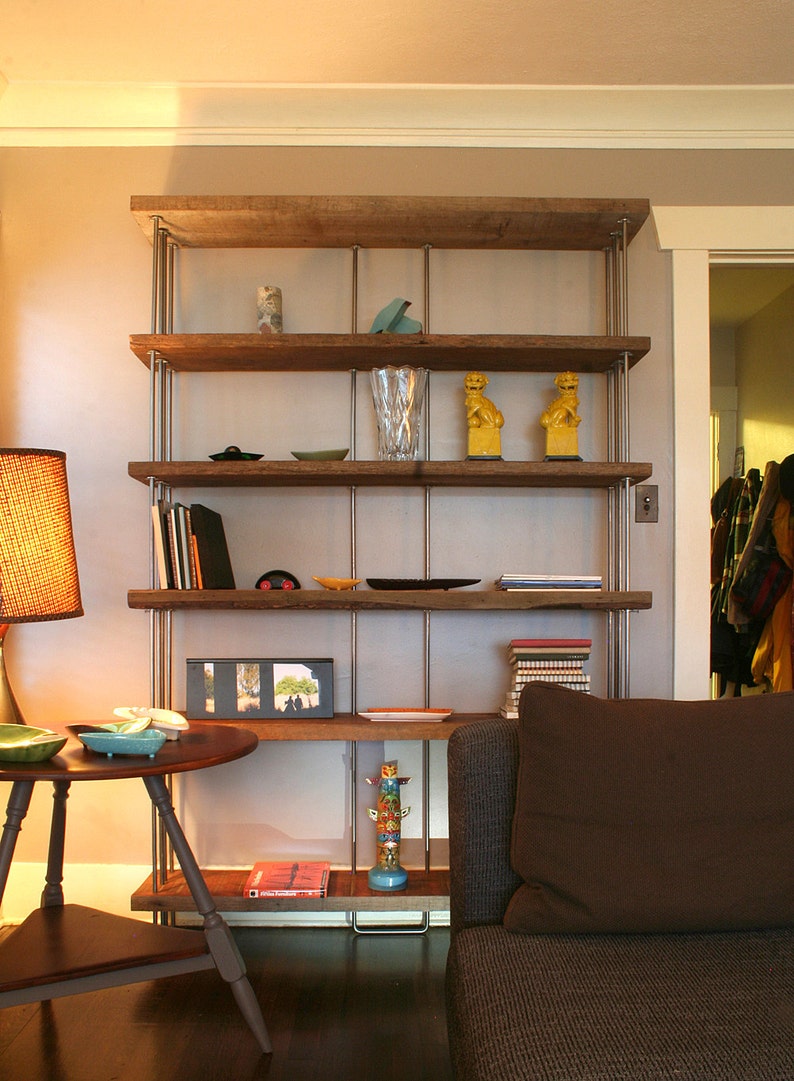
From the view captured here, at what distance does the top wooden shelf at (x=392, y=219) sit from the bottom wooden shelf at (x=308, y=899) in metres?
1.95

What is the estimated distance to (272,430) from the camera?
9.42 ft

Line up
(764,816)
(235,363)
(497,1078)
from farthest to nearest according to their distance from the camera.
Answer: (235,363), (764,816), (497,1078)

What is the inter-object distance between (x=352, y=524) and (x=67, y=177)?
1.46m

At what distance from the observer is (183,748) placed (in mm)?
2018

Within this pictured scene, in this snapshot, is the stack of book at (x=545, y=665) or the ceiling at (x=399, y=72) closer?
the ceiling at (x=399, y=72)

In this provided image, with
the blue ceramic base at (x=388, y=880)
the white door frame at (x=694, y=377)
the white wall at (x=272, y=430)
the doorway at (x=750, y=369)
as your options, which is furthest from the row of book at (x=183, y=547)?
the doorway at (x=750, y=369)

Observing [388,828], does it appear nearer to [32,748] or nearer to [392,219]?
[32,748]

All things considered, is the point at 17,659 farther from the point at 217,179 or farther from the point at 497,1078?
the point at 497,1078

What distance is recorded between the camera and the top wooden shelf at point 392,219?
8.50 feet

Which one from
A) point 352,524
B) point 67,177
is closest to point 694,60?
point 352,524

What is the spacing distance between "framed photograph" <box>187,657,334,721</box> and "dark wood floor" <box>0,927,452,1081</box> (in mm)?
677

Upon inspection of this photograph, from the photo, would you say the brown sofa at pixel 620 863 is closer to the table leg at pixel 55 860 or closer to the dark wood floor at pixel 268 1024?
the dark wood floor at pixel 268 1024

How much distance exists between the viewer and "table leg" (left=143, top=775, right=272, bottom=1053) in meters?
1.95

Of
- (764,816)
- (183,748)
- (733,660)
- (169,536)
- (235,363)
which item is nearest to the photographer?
(764,816)
